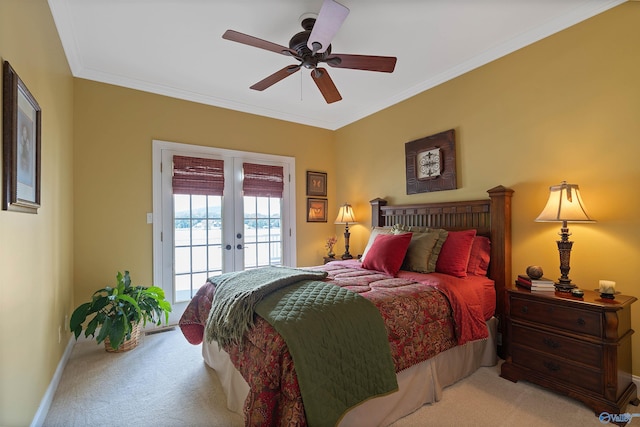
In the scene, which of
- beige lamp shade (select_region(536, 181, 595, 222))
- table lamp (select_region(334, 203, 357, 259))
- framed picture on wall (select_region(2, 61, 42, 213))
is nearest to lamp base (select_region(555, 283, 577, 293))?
beige lamp shade (select_region(536, 181, 595, 222))

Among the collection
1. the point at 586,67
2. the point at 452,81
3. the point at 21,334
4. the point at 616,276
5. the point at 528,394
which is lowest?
the point at 528,394

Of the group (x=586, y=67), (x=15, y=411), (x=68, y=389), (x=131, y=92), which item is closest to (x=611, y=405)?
(x=586, y=67)

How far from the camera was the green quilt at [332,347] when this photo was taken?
4.69 ft

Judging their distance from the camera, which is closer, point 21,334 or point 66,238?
point 21,334

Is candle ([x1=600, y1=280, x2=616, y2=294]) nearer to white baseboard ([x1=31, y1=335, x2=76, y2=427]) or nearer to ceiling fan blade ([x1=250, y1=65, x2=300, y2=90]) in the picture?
ceiling fan blade ([x1=250, y1=65, x2=300, y2=90])

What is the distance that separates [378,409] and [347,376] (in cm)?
42

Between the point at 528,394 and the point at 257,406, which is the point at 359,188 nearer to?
the point at 528,394

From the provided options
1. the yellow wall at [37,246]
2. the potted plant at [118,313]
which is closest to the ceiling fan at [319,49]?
the yellow wall at [37,246]

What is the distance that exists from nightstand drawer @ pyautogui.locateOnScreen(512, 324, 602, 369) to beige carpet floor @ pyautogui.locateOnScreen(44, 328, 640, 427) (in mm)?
303

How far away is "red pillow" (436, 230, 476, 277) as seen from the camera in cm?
259

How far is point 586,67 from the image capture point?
2.29 m

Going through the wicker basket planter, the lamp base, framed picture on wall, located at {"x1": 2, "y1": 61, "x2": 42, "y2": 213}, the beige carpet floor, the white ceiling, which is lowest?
the beige carpet floor

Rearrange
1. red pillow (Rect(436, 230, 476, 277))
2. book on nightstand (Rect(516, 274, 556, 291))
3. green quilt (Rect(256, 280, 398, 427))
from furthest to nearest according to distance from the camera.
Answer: red pillow (Rect(436, 230, 476, 277)), book on nightstand (Rect(516, 274, 556, 291)), green quilt (Rect(256, 280, 398, 427))

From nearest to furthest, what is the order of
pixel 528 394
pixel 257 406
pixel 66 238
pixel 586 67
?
pixel 257 406 < pixel 528 394 < pixel 586 67 < pixel 66 238
